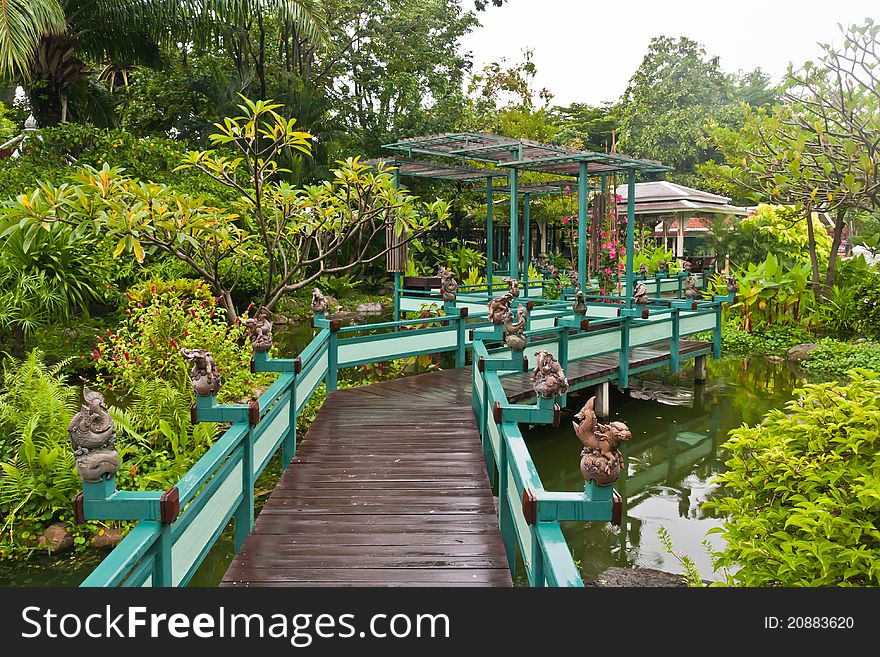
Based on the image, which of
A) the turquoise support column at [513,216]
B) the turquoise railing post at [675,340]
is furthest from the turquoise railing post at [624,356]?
the turquoise support column at [513,216]

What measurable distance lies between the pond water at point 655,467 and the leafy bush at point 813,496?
5.91 feet

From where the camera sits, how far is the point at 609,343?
9805mm

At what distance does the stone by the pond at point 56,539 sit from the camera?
5.84 meters

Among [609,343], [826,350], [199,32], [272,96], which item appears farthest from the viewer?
[272,96]

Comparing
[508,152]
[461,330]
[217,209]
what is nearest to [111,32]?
[508,152]

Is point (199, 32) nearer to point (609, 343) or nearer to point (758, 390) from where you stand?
point (609, 343)

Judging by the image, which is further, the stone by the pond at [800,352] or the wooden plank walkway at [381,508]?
the stone by the pond at [800,352]

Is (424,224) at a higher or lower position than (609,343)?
higher

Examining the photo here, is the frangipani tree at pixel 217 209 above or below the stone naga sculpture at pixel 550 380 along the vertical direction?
above

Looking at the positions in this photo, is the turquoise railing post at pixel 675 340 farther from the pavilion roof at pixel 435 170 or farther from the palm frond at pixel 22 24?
the palm frond at pixel 22 24

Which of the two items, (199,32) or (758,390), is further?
(199,32)

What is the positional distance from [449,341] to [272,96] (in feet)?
47.1
